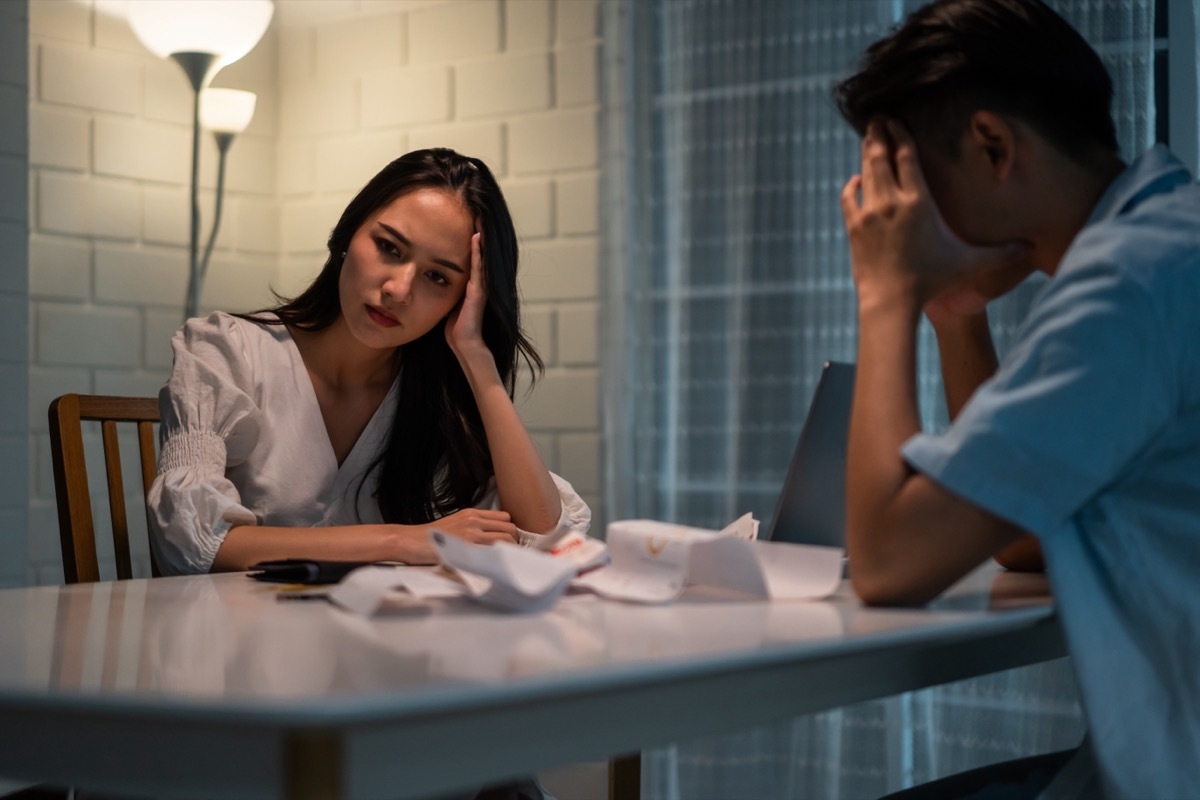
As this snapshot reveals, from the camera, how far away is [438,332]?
2.12 m

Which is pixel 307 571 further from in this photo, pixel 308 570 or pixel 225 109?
pixel 225 109

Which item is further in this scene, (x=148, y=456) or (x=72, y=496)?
(x=148, y=456)

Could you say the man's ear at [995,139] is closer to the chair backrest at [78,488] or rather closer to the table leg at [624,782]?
the table leg at [624,782]

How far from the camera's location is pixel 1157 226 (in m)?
0.99

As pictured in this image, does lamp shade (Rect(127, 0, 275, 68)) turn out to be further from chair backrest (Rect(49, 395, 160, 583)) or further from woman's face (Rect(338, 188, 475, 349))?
chair backrest (Rect(49, 395, 160, 583))

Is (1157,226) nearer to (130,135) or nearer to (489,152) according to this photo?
(489,152)

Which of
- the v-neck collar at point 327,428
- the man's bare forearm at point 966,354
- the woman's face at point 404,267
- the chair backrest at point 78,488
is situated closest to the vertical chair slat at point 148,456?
the chair backrest at point 78,488

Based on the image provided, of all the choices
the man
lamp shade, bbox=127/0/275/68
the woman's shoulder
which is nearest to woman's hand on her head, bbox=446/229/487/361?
the woman's shoulder

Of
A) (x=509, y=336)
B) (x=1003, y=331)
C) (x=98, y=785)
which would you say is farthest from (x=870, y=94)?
(x=1003, y=331)

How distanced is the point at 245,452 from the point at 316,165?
5.82ft

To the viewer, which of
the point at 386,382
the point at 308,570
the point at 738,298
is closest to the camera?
the point at 308,570

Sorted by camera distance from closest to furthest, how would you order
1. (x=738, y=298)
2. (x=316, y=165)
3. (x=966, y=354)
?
(x=966, y=354) → (x=738, y=298) → (x=316, y=165)

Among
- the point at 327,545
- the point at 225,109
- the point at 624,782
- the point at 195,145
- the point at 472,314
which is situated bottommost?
the point at 624,782

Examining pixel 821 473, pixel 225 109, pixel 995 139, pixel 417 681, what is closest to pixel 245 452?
pixel 821 473
